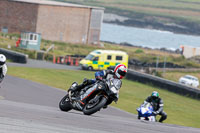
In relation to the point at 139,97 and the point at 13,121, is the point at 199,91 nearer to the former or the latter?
the point at 139,97

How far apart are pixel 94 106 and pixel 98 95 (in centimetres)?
28

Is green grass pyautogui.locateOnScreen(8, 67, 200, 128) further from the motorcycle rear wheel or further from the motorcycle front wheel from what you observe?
the motorcycle front wheel

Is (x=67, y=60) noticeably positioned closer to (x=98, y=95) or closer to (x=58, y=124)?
(x=98, y=95)

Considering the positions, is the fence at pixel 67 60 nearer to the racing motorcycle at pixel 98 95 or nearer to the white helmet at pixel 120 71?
the racing motorcycle at pixel 98 95

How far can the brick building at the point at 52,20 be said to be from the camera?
76.1 meters

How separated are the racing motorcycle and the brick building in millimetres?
66147

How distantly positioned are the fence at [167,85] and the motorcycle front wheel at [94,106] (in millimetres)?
17141

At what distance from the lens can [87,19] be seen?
278 feet

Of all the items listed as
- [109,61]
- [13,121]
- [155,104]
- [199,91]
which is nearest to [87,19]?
[109,61]

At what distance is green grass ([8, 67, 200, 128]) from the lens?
64.2ft

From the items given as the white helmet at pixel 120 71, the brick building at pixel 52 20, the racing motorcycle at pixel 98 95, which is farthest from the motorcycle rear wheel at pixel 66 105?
the brick building at pixel 52 20

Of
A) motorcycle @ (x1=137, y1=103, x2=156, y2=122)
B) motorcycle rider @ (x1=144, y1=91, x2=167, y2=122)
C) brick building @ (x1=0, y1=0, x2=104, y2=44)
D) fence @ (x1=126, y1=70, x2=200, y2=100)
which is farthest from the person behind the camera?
brick building @ (x1=0, y1=0, x2=104, y2=44)

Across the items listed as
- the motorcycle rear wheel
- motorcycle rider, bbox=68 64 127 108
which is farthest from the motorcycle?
motorcycle rider, bbox=68 64 127 108

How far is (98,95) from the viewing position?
10.3 metres
